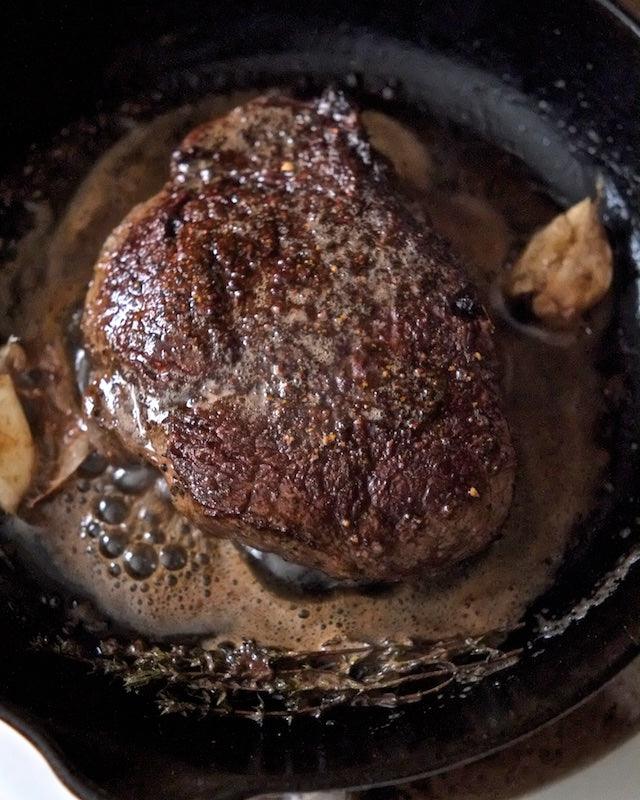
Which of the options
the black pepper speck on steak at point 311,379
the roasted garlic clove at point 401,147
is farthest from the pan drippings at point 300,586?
the black pepper speck on steak at point 311,379

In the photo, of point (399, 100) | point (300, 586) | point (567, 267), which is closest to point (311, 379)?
point (300, 586)

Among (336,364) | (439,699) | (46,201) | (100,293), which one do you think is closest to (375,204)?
(336,364)

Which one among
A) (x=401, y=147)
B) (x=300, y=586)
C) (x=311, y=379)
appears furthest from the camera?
(x=401, y=147)

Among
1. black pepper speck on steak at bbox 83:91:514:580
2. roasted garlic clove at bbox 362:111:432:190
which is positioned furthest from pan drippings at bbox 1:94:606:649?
black pepper speck on steak at bbox 83:91:514:580

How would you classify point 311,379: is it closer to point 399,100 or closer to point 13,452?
point 13,452

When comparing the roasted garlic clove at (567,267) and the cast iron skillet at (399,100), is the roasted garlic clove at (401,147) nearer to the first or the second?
the cast iron skillet at (399,100)

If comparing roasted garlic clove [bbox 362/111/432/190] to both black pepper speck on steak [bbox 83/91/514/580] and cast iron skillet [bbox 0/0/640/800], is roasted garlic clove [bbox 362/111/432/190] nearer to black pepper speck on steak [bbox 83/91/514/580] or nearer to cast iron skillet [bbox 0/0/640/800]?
cast iron skillet [bbox 0/0/640/800]
